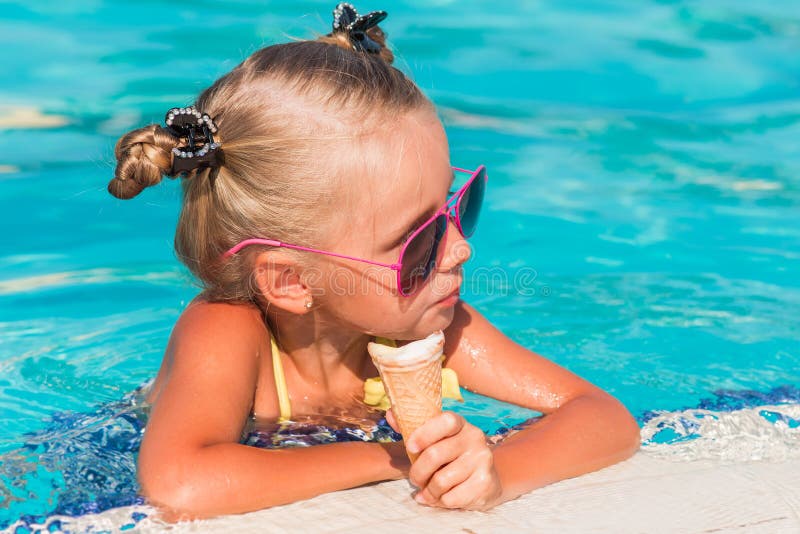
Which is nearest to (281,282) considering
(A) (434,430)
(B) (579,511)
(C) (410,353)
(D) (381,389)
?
(D) (381,389)

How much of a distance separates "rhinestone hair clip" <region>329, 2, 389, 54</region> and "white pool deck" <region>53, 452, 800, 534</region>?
58.1 inches

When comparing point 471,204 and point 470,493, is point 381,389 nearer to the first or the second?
point 471,204

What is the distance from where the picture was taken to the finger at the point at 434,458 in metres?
2.72

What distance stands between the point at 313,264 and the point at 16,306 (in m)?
2.74

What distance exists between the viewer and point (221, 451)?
288 cm

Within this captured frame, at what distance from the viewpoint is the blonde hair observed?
3188 mm

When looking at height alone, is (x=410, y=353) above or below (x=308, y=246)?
below

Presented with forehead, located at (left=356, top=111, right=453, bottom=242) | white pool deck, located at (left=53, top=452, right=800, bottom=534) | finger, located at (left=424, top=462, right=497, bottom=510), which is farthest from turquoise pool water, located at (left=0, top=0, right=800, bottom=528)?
forehead, located at (left=356, top=111, right=453, bottom=242)

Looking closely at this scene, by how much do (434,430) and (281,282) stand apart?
0.93m

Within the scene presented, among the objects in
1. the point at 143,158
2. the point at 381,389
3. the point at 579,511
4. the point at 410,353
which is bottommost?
the point at 579,511

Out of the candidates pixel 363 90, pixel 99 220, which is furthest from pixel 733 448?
pixel 99 220

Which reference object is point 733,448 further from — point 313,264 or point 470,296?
point 470,296

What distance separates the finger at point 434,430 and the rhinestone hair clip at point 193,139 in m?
1.11

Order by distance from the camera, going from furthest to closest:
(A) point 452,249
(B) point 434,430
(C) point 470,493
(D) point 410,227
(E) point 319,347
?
(E) point 319,347, (A) point 452,249, (D) point 410,227, (C) point 470,493, (B) point 434,430
